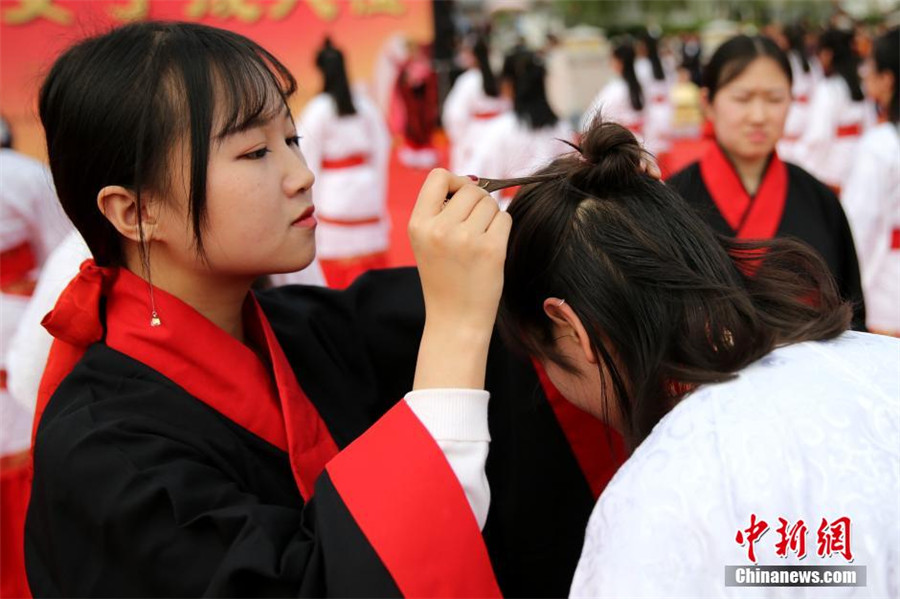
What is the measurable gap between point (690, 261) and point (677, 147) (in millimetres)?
11198

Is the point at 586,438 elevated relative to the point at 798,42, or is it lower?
lower

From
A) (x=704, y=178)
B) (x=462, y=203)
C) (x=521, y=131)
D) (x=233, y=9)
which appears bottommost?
(x=521, y=131)

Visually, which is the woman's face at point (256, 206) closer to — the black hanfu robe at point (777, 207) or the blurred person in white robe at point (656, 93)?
the black hanfu robe at point (777, 207)

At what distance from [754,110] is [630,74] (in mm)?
6403

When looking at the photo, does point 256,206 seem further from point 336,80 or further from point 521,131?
point 521,131

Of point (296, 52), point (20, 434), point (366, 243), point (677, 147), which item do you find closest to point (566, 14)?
point (677, 147)

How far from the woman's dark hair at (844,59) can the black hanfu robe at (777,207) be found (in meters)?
4.83

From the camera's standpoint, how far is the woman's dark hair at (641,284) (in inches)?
44.9

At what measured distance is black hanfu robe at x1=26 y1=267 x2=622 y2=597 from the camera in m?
1.01

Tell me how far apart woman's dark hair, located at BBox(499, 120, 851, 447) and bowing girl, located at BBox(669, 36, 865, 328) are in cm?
149

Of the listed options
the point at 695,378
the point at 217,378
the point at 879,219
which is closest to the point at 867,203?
the point at 879,219

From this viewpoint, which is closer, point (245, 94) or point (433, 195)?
point (433, 195)

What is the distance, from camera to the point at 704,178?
2.96 metres

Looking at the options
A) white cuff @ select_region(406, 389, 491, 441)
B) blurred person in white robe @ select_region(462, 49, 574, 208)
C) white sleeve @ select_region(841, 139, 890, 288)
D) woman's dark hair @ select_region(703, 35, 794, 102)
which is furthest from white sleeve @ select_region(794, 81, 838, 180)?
white cuff @ select_region(406, 389, 491, 441)
